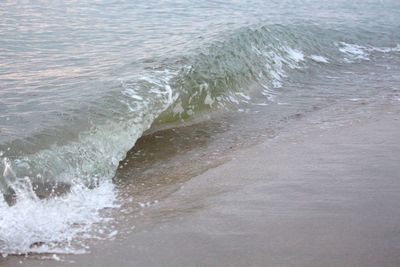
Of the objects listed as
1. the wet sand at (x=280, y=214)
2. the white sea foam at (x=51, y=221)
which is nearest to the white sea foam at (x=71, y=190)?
the white sea foam at (x=51, y=221)

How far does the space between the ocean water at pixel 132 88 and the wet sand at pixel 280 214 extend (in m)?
0.34

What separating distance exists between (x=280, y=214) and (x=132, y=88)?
111 inches

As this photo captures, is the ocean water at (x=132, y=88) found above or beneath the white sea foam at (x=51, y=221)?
above

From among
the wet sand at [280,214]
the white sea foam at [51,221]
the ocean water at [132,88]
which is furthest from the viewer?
the ocean water at [132,88]

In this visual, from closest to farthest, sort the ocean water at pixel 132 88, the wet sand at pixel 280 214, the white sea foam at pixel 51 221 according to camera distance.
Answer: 1. the wet sand at pixel 280 214
2. the white sea foam at pixel 51 221
3. the ocean water at pixel 132 88

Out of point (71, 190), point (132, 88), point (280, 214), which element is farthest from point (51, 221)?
point (132, 88)

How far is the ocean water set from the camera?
12.8 ft

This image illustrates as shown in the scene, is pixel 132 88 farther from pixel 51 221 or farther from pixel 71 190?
pixel 51 221

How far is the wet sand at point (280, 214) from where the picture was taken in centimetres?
315

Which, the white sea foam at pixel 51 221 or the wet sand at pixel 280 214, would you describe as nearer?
the wet sand at pixel 280 214

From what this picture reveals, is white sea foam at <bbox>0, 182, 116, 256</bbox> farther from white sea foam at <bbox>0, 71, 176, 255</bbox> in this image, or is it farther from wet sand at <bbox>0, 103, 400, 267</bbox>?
wet sand at <bbox>0, 103, 400, 267</bbox>

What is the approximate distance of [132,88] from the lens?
600 centimetres

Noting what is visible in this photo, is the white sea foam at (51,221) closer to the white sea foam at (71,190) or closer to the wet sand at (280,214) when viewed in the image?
the white sea foam at (71,190)

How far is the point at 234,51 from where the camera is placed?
831cm
